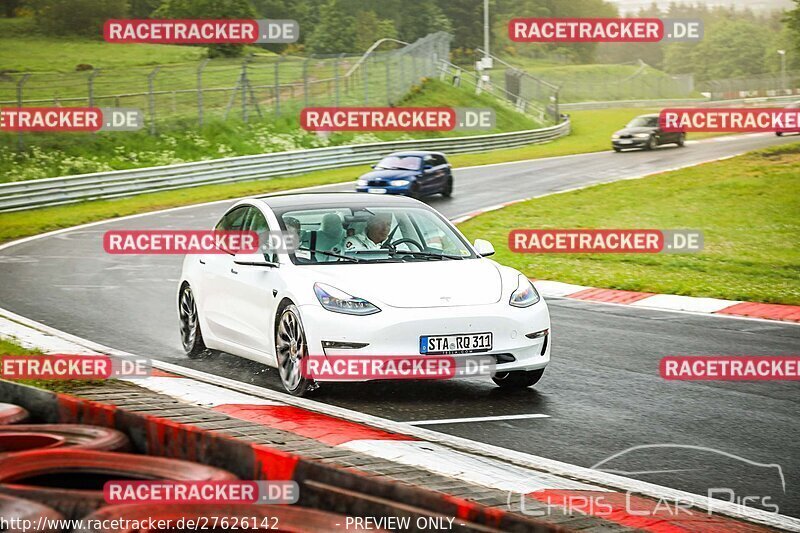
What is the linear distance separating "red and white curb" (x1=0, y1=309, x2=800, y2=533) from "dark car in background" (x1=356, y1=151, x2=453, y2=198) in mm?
19307

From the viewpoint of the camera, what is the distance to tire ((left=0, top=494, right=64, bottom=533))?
4.31 m

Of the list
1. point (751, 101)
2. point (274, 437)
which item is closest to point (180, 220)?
point (274, 437)

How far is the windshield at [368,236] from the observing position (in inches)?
381

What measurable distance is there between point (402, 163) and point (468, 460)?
2354 cm

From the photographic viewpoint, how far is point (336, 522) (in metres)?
4.28

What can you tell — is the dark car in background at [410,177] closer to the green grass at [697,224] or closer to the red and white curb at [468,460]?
the green grass at [697,224]

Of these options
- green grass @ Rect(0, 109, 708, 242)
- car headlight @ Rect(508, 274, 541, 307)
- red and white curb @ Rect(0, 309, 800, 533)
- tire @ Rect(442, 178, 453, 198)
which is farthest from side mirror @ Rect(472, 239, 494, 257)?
tire @ Rect(442, 178, 453, 198)

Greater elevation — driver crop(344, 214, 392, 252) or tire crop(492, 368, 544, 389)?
driver crop(344, 214, 392, 252)

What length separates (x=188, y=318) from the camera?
11.1m

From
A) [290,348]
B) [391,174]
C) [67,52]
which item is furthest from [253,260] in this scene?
[67,52]
